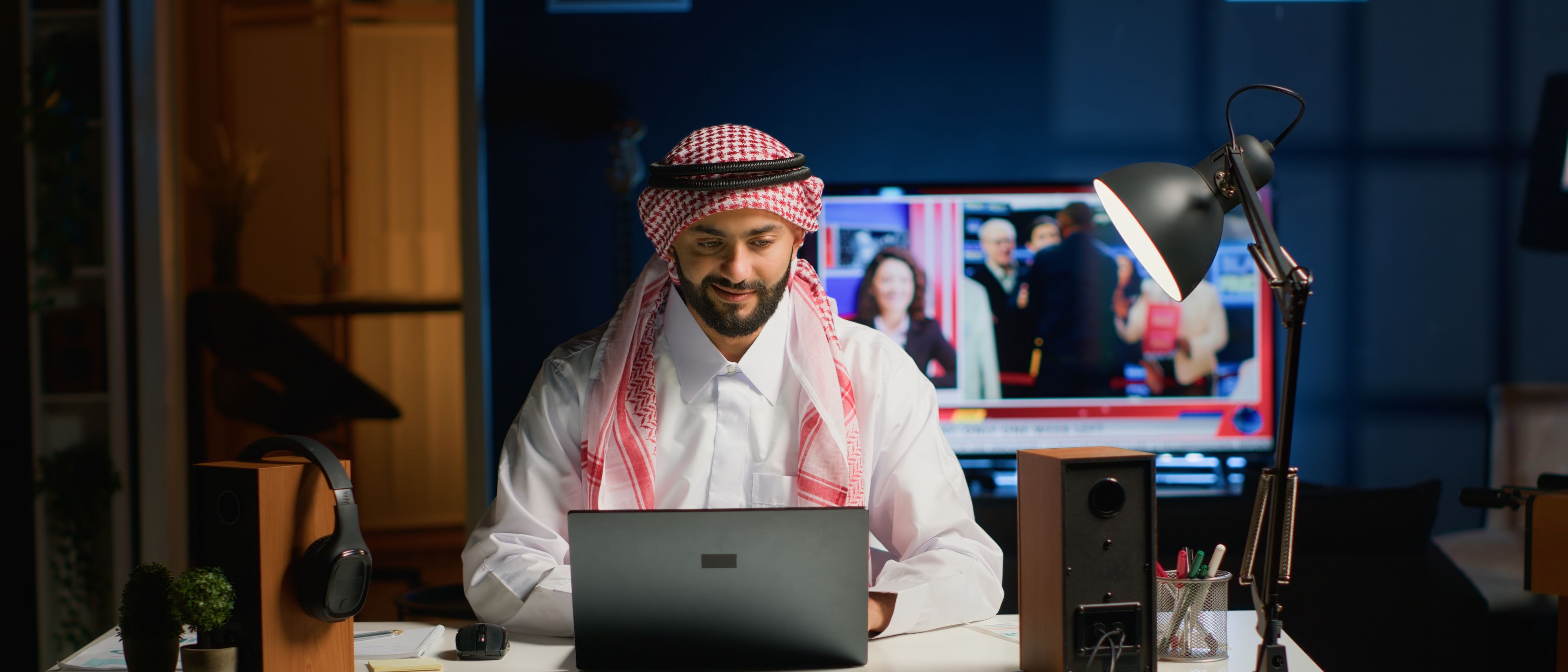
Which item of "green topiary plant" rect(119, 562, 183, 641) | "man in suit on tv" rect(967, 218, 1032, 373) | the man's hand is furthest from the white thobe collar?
"man in suit on tv" rect(967, 218, 1032, 373)

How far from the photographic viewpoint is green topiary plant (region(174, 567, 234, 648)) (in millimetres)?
1234

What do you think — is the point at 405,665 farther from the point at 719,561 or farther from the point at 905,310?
the point at 905,310

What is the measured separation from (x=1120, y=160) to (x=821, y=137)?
1026mm

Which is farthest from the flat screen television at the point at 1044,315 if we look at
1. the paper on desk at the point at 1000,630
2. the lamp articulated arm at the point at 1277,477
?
the lamp articulated arm at the point at 1277,477

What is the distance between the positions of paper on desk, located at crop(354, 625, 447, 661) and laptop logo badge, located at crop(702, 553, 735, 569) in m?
0.44

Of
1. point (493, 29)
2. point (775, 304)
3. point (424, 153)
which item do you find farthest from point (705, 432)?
point (424, 153)

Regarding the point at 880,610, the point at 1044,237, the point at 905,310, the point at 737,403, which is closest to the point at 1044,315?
the point at 1044,237

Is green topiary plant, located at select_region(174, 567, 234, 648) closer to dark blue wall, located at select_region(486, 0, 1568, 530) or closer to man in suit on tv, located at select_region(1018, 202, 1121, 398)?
dark blue wall, located at select_region(486, 0, 1568, 530)

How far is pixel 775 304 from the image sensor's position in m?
1.98

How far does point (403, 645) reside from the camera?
1515 millimetres

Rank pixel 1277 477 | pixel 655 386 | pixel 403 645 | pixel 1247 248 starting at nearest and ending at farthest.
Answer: pixel 1277 477 < pixel 1247 248 < pixel 403 645 < pixel 655 386

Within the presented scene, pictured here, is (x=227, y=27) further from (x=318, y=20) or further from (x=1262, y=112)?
(x=1262, y=112)

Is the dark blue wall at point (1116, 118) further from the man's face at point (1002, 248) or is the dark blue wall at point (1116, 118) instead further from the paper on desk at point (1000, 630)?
the paper on desk at point (1000, 630)

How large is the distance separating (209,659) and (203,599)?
0.08m
